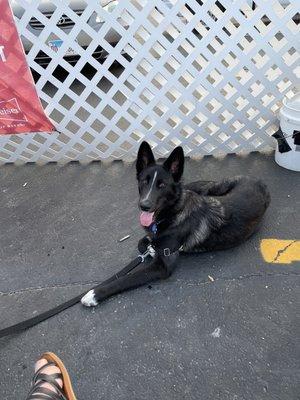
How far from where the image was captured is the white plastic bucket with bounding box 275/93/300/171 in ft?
10.8

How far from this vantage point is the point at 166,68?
345 cm

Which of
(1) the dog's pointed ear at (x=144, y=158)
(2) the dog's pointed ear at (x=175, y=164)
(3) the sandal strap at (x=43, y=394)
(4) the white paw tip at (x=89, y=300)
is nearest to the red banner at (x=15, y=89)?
(1) the dog's pointed ear at (x=144, y=158)

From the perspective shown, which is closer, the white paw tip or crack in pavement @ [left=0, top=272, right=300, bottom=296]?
the white paw tip

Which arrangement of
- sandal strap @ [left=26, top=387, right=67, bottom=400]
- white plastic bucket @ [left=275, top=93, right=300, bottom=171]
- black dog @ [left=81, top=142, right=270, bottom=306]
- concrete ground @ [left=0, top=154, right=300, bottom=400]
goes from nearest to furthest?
sandal strap @ [left=26, top=387, right=67, bottom=400]
concrete ground @ [left=0, top=154, right=300, bottom=400]
black dog @ [left=81, top=142, right=270, bottom=306]
white plastic bucket @ [left=275, top=93, right=300, bottom=171]

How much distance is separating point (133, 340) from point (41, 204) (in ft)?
6.20

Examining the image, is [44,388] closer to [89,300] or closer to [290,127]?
[89,300]

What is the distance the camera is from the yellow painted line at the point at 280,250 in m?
2.78

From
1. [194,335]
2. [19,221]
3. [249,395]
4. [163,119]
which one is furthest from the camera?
[163,119]

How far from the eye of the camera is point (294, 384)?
2.05m

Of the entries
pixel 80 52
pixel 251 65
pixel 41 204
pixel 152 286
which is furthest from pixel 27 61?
pixel 152 286

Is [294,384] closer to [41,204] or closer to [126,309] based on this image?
[126,309]

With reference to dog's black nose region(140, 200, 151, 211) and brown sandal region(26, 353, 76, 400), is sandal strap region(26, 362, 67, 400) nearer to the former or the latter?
brown sandal region(26, 353, 76, 400)

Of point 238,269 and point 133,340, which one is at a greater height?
point 238,269

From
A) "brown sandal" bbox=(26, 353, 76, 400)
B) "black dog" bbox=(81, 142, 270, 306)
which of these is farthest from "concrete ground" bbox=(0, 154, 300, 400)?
"brown sandal" bbox=(26, 353, 76, 400)
